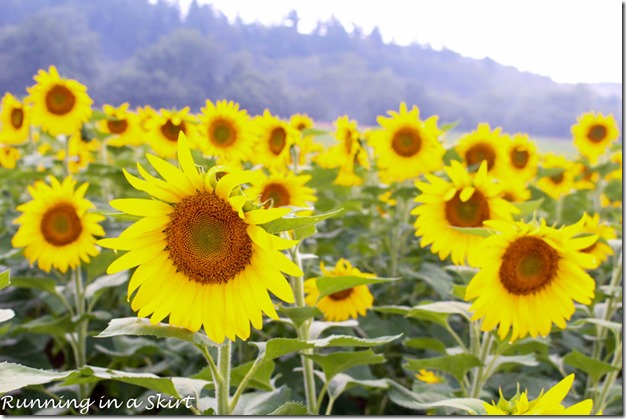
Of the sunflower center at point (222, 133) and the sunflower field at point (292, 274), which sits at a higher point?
the sunflower center at point (222, 133)

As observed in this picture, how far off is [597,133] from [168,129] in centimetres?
236

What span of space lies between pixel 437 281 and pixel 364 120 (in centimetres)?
97

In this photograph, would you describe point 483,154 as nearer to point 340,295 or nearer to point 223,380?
point 340,295

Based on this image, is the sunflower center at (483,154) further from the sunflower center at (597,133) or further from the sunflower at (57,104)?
the sunflower at (57,104)

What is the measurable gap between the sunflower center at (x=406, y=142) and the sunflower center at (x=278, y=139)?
43 centimetres

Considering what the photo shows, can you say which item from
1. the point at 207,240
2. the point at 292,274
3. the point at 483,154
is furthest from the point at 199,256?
the point at 483,154

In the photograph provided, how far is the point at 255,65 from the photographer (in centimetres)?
453

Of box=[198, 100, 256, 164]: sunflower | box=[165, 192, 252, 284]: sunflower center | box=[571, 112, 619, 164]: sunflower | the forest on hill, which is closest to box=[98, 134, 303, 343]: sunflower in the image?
box=[165, 192, 252, 284]: sunflower center

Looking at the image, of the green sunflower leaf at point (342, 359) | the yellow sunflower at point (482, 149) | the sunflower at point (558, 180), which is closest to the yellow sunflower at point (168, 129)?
the yellow sunflower at point (482, 149)

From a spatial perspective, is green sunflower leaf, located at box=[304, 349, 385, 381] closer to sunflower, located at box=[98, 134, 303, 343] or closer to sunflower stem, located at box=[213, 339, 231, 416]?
sunflower stem, located at box=[213, 339, 231, 416]

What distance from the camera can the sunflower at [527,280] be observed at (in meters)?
1.46

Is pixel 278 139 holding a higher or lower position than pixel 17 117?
lower

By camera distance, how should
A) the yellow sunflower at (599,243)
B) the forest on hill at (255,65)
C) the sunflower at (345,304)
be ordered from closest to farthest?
the sunflower at (345,304) → the yellow sunflower at (599,243) → the forest on hill at (255,65)

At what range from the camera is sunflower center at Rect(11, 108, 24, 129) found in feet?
10.4
